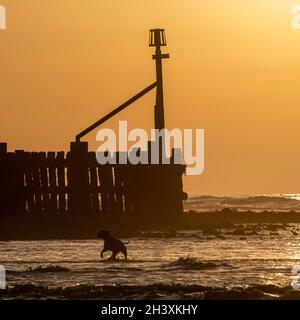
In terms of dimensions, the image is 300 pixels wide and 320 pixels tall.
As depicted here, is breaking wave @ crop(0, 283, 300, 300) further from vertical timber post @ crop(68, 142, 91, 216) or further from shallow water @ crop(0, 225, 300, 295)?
vertical timber post @ crop(68, 142, 91, 216)

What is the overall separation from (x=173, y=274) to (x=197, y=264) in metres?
1.88

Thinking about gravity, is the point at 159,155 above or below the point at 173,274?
above

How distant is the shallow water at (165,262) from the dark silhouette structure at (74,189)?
6032mm

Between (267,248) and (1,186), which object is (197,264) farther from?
(1,186)

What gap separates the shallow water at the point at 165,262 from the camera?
2208 cm

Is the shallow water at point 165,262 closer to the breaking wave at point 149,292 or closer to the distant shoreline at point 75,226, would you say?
the breaking wave at point 149,292

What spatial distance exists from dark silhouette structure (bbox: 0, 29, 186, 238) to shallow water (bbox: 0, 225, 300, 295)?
6.03 meters

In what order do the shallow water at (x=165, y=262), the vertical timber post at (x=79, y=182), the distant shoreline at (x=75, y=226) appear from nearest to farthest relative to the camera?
the shallow water at (x=165, y=262) → the distant shoreline at (x=75, y=226) → the vertical timber post at (x=79, y=182)

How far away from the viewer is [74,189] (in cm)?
4247

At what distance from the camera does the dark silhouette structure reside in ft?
139

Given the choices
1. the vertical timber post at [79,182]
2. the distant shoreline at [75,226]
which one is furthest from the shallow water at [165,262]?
the vertical timber post at [79,182]

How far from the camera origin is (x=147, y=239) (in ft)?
118
